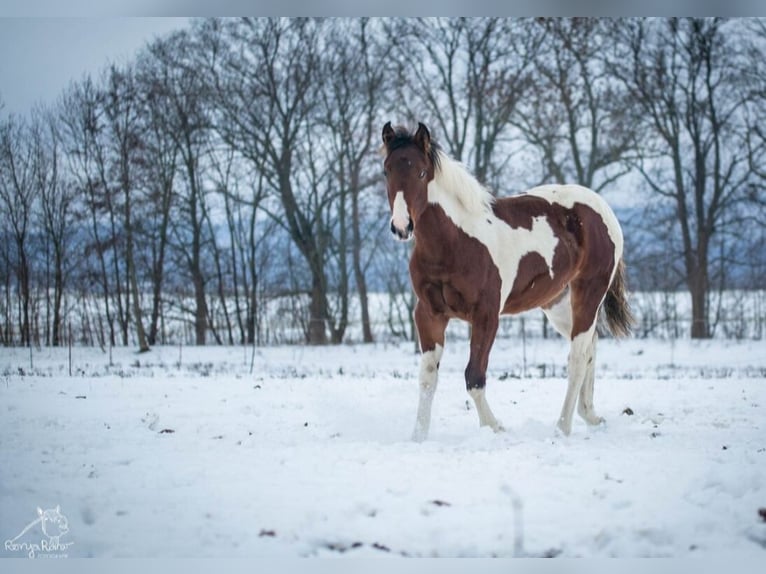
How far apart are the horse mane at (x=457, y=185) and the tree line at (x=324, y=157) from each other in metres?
3.24

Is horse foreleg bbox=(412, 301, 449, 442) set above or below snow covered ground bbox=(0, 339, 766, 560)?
above

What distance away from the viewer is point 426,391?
4168 mm

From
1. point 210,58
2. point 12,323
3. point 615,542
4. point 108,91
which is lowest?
point 615,542

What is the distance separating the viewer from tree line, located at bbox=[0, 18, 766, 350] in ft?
22.6

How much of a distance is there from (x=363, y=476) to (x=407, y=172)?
1.82m

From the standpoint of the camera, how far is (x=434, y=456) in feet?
11.4

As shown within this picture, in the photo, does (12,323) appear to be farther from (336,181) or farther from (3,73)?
(336,181)

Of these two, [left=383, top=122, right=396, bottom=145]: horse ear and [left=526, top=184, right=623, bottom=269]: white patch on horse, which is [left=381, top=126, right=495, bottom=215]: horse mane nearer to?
[left=383, top=122, right=396, bottom=145]: horse ear

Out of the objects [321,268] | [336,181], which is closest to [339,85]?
[336,181]

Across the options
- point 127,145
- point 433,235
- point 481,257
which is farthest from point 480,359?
point 127,145

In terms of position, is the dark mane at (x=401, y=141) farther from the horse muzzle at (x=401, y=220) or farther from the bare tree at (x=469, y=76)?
the bare tree at (x=469, y=76)

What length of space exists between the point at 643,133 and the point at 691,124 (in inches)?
61.9

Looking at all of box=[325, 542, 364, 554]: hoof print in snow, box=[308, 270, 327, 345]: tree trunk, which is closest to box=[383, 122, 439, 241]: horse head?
box=[325, 542, 364, 554]: hoof print in snow
